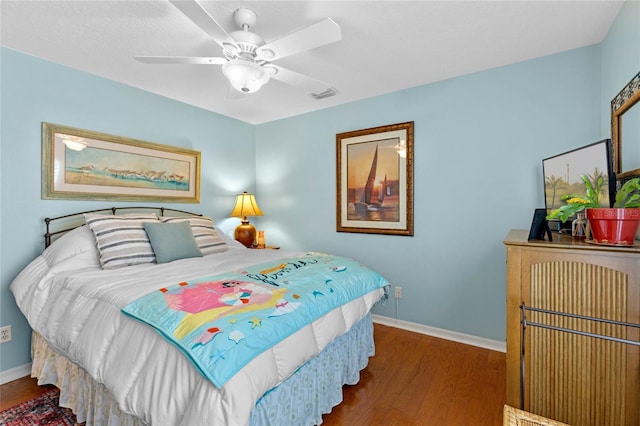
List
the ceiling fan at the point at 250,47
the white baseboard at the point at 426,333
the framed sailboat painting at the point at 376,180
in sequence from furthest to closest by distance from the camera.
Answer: the framed sailboat painting at the point at 376,180
the white baseboard at the point at 426,333
the ceiling fan at the point at 250,47

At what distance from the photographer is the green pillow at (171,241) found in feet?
7.72

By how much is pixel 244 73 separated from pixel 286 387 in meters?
1.76

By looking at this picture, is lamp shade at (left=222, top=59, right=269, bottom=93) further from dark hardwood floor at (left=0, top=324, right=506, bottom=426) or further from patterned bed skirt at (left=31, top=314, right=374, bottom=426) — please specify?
dark hardwood floor at (left=0, top=324, right=506, bottom=426)

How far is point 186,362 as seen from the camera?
1.13 metres

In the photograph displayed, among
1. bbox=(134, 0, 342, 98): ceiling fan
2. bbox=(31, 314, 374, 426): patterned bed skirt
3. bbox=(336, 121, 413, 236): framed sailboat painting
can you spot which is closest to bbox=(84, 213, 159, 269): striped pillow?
bbox=(31, 314, 374, 426): patterned bed skirt

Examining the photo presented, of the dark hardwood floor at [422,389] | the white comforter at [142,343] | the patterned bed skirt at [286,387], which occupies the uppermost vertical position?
the white comforter at [142,343]

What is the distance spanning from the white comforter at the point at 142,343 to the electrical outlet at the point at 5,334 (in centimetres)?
40

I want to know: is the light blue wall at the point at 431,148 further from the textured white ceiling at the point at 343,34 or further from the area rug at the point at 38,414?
the area rug at the point at 38,414

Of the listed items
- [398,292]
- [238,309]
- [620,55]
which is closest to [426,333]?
[398,292]

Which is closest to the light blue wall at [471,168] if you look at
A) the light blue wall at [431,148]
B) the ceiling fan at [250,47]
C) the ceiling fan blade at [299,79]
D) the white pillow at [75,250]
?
the light blue wall at [431,148]

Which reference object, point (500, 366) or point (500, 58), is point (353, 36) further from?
point (500, 366)

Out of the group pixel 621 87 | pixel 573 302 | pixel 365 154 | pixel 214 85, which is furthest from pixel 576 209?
pixel 214 85

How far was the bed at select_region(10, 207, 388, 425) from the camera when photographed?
113 centimetres

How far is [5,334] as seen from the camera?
2242 millimetres
